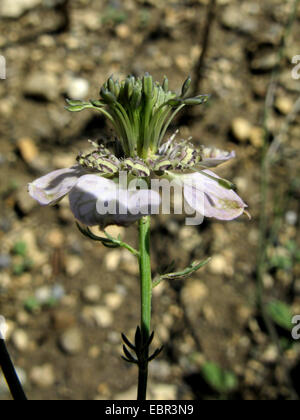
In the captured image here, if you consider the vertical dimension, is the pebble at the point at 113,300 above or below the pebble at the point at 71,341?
above

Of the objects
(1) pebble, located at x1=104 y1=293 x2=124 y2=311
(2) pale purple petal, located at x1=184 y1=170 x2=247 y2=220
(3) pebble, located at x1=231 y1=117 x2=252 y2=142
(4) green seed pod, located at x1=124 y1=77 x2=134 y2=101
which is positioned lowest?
(1) pebble, located at x1=104 y1=293 x2=124 y2=311

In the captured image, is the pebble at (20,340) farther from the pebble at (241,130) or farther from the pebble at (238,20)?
the pebble at (238,20)

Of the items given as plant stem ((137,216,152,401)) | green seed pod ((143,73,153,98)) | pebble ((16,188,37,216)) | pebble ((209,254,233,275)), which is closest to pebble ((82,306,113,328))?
pebble ((209,254,233,275))

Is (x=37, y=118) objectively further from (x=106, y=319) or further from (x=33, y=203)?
(x=106, y=319)

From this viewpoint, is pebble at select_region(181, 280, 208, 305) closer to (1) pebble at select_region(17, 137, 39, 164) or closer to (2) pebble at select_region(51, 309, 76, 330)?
(2) pebble at select_region(51, 309, 76, 330)

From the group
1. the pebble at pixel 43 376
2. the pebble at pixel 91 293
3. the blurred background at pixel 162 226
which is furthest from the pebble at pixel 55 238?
the pebble at pixel 43 376

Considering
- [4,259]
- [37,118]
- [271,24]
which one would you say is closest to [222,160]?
[4,259]

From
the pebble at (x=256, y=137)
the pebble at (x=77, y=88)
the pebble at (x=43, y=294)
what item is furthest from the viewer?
the pebble at (x=77, y=88)
